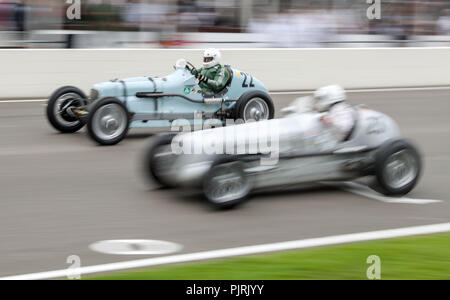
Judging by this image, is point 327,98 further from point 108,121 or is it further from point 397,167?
point 108,121

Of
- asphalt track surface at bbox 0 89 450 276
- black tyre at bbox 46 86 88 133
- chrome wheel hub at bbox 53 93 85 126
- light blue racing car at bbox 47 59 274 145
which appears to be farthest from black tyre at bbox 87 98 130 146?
chrome wheel hub at bbox 53 93 85 126

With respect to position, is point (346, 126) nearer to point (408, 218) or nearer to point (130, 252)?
point (408, 218)

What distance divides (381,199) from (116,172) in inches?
125

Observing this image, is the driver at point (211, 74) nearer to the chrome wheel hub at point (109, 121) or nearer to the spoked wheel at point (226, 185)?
the chrome wheel hub at point (109, 121)

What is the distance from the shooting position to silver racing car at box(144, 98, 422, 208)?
25.3 feet

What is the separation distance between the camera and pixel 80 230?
7.09 metres

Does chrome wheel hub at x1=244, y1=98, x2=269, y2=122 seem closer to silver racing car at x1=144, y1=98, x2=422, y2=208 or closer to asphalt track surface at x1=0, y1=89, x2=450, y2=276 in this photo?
asphalt track surface at x1=0, y1=89, x2=450, y2=276

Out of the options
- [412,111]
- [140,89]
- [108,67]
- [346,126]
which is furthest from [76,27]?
[346,126]

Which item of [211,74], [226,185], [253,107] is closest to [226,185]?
[226,185]

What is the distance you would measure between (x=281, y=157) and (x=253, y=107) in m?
4.45

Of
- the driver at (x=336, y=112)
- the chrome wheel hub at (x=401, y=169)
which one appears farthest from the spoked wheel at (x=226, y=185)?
the chrome wheel hub at (x=401, y=169)

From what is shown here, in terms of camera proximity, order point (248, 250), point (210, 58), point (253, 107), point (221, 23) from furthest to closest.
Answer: point (221, 23) → point (253, 107) → point (210, 58) → point (248, 250)

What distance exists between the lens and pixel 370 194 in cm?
863

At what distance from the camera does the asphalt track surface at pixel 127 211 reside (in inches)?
265
